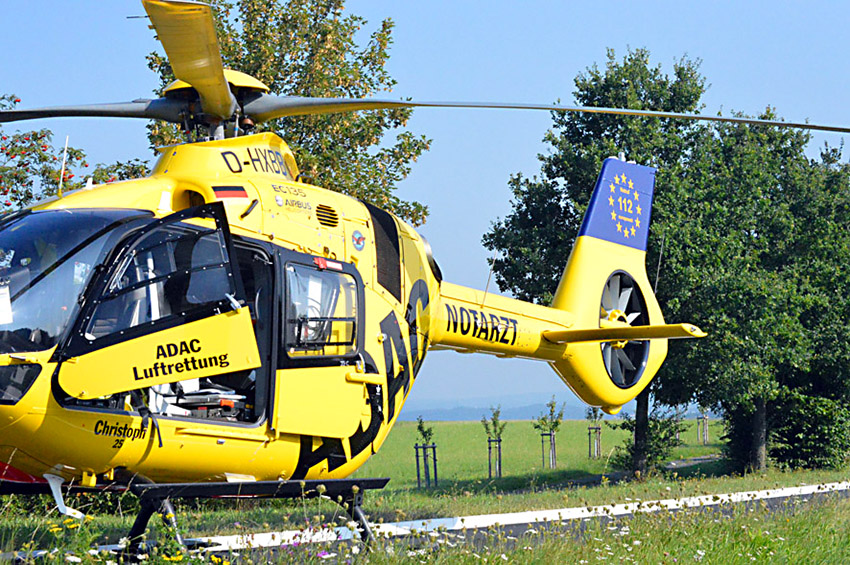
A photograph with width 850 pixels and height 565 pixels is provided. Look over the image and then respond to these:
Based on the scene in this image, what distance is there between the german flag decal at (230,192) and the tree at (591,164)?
59.5ft

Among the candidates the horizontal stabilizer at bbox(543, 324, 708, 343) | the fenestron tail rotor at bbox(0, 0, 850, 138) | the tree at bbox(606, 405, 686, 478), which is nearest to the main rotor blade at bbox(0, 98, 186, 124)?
the fenestron tail rotor at bbox(0, 0, 850, 138)

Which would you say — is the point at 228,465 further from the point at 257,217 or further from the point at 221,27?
the point at 221,27

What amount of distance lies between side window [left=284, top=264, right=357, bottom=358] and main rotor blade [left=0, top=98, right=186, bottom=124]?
86.8 inches

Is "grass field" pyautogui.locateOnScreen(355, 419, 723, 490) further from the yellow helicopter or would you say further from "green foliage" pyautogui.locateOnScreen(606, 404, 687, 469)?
the yellow helicopter

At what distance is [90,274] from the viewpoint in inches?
267

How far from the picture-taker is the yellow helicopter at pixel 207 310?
6.65 metres

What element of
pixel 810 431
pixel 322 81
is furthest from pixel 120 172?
pixel 810 431

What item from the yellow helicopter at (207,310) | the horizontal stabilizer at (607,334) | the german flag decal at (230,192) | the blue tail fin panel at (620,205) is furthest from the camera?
the blue tail fin panel at (620,205)

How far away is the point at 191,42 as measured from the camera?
690 cm

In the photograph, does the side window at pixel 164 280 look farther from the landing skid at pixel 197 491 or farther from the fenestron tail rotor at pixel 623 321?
the fenestron tail rotor at pixel 623 321

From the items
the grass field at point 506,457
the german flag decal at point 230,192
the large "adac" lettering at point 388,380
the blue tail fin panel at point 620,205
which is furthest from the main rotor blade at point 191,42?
the grass field at point 506,457

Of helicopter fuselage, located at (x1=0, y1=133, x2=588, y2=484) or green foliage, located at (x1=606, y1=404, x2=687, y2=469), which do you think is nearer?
helicopter fuselage, located at (x1=0, y1=133, x2=588, y2=484)

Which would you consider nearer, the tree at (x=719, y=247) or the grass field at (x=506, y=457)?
the tree at (x=719, y=247)

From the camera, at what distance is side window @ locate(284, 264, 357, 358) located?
807 centimetres
